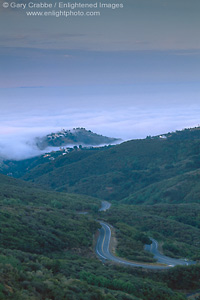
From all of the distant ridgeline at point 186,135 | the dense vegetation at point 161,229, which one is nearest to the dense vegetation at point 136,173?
the distant ridgeline at point 186,135

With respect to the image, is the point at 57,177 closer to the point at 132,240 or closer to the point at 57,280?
the point at 132,240

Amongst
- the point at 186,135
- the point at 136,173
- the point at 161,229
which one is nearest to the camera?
the point at 161,229

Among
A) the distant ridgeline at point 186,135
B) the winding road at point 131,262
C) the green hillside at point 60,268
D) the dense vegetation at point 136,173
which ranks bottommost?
the winding road at point 131,262

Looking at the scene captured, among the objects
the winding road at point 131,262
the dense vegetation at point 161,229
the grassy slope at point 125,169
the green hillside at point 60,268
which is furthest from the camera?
the grassy slope at point 125,169

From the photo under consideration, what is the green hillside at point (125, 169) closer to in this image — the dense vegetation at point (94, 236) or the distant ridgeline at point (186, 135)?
the dense vegetation at point (94, 236)

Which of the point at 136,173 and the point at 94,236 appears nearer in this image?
the point at 94,236

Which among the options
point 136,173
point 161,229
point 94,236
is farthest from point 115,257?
point 136,173

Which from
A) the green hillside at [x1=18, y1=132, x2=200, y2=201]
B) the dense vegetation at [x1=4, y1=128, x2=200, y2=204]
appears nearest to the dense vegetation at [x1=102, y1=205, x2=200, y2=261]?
the dense vegetation at [x1=4, y1=128, x2=200, y2=204]

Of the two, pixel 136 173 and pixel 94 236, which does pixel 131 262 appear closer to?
pixel 94 236

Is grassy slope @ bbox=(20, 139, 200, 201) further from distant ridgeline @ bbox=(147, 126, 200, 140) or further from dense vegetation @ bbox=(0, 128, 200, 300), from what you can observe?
distant ridgeline @ bbox=(147, 126, 200, 140)

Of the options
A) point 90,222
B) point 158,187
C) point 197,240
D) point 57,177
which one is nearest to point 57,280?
point 90,222

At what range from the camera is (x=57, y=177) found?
133m

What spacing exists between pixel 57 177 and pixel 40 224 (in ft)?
313

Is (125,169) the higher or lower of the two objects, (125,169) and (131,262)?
the higher
